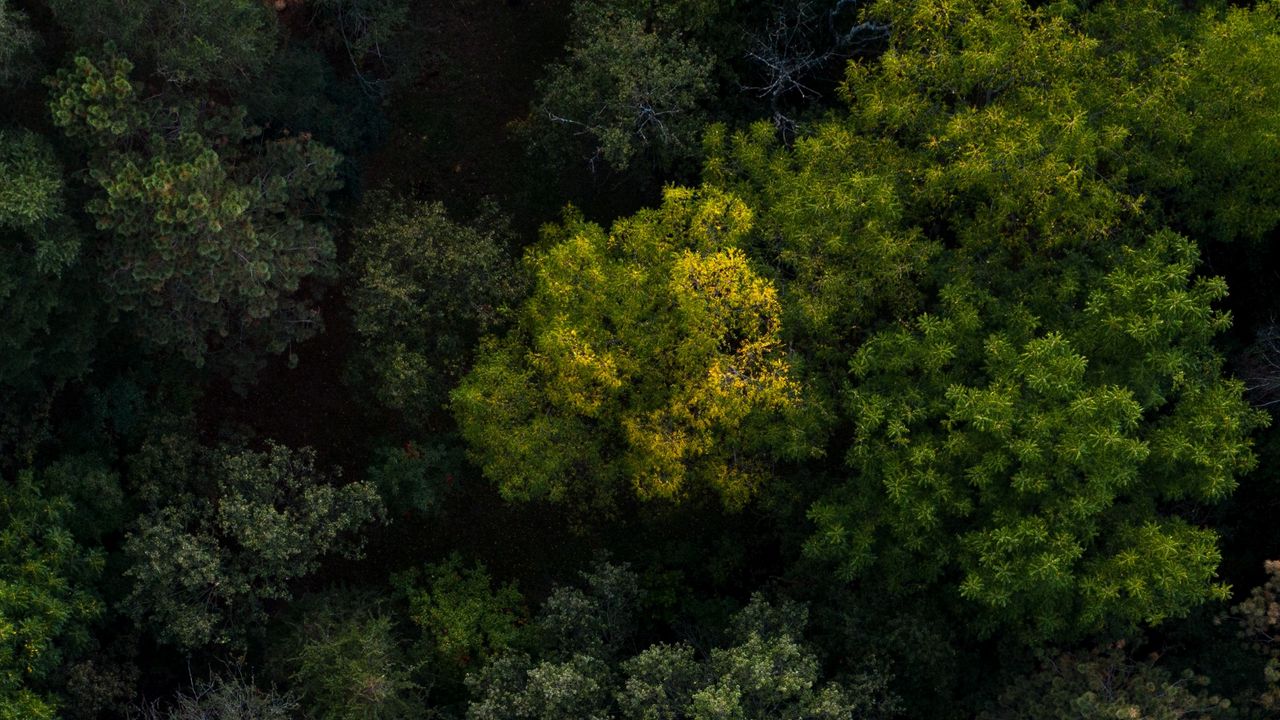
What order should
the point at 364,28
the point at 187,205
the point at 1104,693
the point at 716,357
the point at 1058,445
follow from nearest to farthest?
the point at 1058,445 < the point at 187,205 < the point at 1104,693 < the point at 716,357 < the point at 364,28

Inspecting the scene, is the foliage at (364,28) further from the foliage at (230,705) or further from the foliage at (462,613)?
the foliage at (230,705)

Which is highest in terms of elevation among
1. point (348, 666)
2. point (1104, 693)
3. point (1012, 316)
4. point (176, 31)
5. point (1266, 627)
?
point (176, 31)

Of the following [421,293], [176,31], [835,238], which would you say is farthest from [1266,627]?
[176,31]

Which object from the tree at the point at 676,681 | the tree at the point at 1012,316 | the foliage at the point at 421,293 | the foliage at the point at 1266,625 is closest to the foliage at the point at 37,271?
the foliage at the point at 421,293

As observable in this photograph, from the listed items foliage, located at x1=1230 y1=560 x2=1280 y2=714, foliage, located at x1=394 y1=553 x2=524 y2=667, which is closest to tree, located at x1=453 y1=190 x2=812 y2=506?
foliage, located at x1=394 y1=553 x2=524 y2=667

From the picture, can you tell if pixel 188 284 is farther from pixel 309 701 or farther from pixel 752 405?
pixel 752 405

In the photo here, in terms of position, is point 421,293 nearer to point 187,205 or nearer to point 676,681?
point 187,205

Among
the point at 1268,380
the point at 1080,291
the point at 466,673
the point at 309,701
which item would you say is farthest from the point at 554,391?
the point at 1268,380

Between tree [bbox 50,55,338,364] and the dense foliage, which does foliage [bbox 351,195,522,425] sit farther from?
tree [bbox 50,55,338,364]
